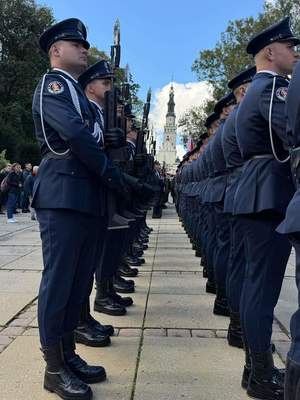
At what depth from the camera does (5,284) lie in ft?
22.4

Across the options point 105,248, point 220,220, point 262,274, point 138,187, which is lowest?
point 105,248

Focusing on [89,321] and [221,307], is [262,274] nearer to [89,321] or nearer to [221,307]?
[89,321]

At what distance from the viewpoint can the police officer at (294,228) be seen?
2188mm

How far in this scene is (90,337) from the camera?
4512 mm

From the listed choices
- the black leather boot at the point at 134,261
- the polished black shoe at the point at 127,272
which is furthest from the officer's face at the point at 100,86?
the black leather boot at the point at 134,261

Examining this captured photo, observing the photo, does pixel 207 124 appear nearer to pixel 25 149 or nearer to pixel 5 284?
pixel 5 284

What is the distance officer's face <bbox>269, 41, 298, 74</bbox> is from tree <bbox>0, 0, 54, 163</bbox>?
3660 centimetres

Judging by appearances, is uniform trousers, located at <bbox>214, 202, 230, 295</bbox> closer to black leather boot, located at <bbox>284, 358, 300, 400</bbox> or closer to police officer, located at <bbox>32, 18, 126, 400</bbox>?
police officer, located at <bbox>32, 18, 126, 400</bbox>

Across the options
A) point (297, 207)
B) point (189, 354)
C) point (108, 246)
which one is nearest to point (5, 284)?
point (108, 246)

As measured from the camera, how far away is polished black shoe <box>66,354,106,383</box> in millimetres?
3744

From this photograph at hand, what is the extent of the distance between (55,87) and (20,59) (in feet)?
129

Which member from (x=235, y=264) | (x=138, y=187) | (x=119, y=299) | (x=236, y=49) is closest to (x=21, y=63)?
(x=236, y=49)

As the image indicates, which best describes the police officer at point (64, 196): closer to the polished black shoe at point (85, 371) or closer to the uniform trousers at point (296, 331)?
the polished black shoe at point (85, 371)

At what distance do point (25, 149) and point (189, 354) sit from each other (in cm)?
3627
